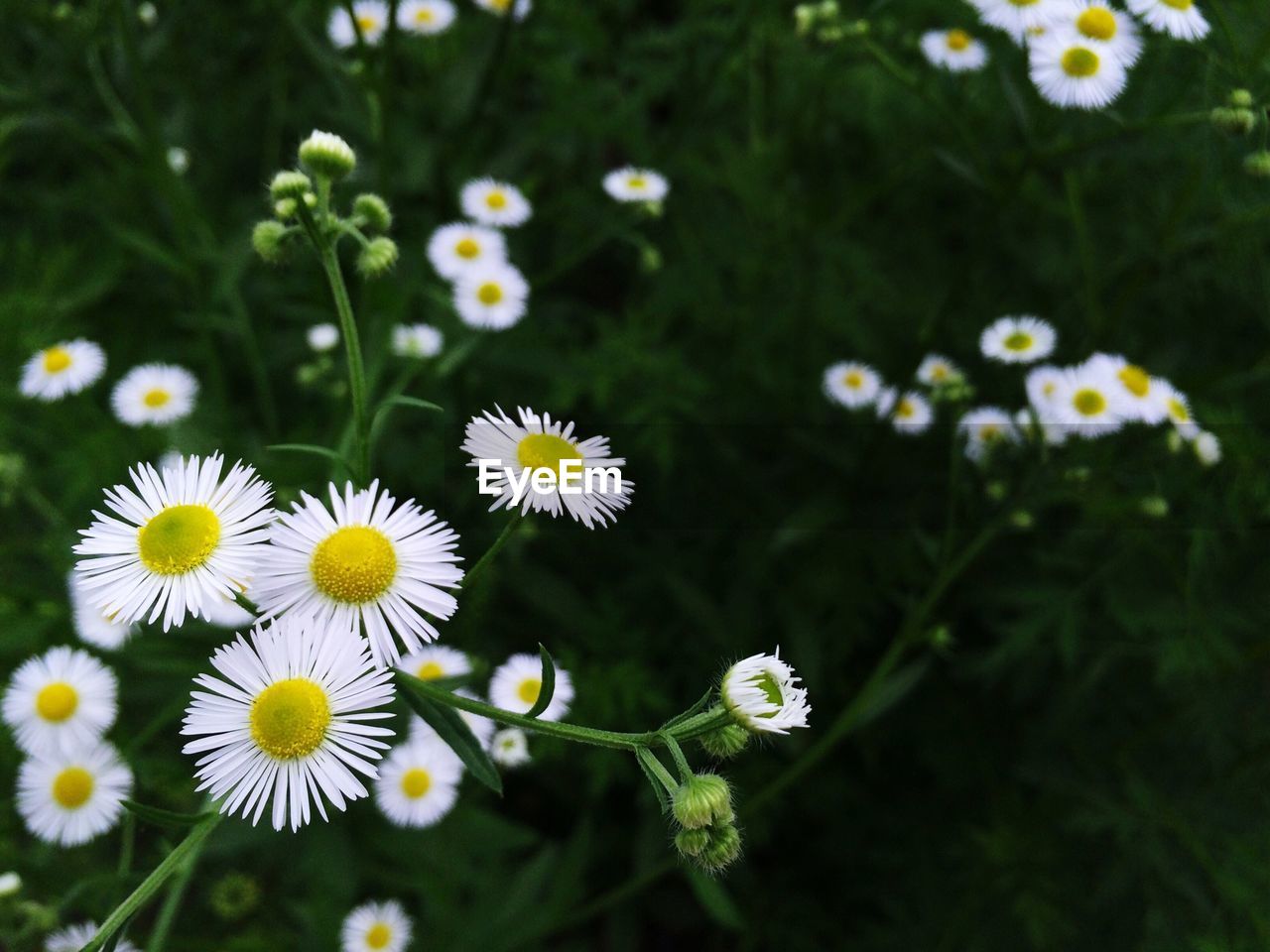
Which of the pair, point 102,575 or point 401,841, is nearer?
point 102,575

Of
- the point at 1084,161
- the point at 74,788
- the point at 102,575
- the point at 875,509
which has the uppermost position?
the point at 1084,161

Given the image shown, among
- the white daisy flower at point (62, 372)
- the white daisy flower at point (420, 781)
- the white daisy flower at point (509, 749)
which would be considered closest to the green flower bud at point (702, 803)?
the white daisy flower at point (509, 749)

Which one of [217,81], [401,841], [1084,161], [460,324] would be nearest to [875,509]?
[1084,161]

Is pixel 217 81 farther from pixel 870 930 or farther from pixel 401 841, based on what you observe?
pixel 870 930

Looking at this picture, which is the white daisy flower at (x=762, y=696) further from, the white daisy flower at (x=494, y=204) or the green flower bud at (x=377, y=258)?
the white daisy flower at (x=494, y=204)

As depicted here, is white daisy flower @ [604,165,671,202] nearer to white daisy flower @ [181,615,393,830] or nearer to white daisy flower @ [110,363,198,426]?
white daisy flower @ [110,363,198,426]

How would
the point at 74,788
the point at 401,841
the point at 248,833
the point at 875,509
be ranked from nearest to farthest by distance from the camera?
the point at 74,788
the point at 248,833
the point at 401,841
the point at 875,509

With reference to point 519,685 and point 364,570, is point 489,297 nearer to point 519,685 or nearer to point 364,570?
point 519,685
